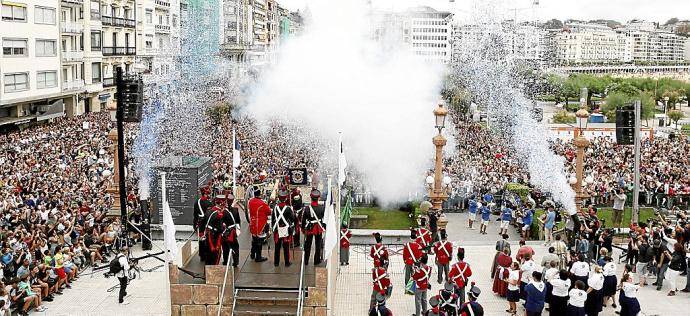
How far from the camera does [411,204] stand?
25.3 meters

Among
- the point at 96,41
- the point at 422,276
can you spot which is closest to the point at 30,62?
the point at 96,41

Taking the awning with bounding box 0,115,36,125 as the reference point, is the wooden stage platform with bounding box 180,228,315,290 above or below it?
below

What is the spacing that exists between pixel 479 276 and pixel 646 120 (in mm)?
59132

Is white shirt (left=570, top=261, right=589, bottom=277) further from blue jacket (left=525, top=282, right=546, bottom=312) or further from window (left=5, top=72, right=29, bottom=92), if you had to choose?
window (left=5, top=72, right=29, bottom=92)

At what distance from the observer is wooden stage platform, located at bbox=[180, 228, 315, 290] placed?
1384cm

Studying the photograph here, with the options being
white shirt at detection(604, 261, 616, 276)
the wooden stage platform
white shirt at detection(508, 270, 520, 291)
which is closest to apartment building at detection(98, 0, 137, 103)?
the wooden stage platform

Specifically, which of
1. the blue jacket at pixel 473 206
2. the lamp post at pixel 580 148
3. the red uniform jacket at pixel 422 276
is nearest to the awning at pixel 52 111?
the blue jacket at pixel 473 206

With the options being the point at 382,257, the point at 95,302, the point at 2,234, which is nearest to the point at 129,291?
the point at 95,302

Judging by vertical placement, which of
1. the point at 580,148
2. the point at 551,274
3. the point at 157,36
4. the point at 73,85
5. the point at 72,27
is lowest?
the point at 551,274

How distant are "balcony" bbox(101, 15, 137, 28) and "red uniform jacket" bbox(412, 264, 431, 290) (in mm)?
45909

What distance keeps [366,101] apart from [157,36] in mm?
41908

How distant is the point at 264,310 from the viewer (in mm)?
13547

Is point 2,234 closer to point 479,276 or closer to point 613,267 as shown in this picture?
point 479,276

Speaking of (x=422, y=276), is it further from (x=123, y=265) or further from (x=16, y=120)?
(x=16, y=120)
